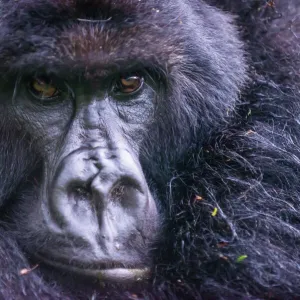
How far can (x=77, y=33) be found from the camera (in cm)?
246

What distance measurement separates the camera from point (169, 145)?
2844 mm

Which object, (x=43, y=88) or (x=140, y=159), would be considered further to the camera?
(x=140, y=159)

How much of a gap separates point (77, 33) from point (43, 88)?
0.90 feet

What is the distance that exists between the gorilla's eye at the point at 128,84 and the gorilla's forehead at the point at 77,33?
0.11 m

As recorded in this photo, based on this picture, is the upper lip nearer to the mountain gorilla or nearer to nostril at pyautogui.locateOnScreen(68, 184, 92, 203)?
the mountain gorilla

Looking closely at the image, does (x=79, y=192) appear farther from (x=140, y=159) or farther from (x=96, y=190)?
(x=140, y=159)

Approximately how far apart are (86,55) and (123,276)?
0.80 meters

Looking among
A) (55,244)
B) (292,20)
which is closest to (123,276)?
(55,244)

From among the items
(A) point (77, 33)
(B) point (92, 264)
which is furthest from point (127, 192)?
(A) point (77, 33)

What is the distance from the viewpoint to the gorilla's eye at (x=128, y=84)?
2639mm

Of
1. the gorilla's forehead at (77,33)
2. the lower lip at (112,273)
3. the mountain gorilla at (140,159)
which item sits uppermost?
the gorilla's forehead at (77,33)

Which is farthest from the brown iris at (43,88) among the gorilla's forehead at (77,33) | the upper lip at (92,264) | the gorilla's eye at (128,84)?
the upper lip at (92,264)

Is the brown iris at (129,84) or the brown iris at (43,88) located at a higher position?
the brown iris at (129,84)

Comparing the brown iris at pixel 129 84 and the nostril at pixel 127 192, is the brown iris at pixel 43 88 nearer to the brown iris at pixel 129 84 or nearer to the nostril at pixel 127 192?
the brown iris at pixel 129 84
